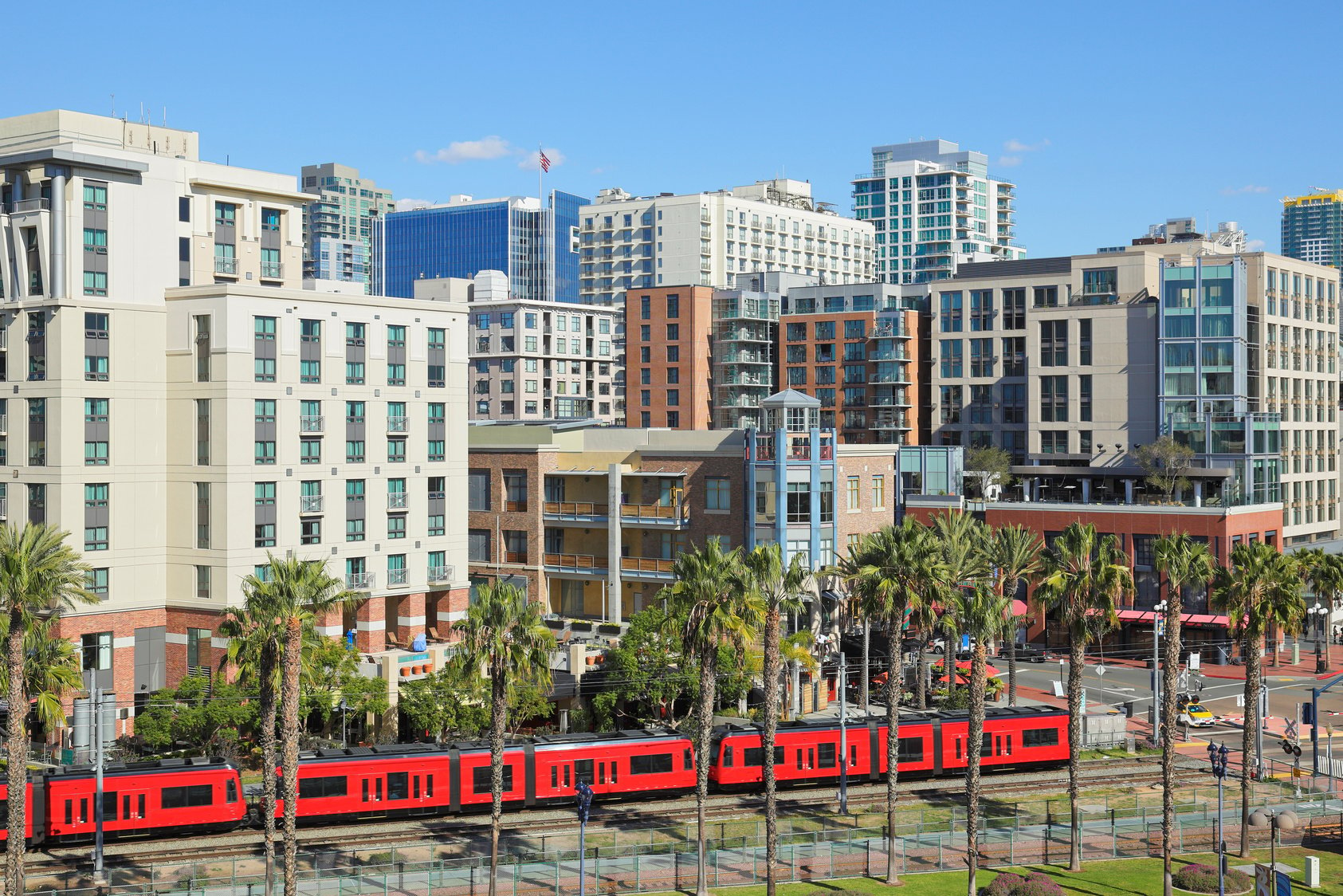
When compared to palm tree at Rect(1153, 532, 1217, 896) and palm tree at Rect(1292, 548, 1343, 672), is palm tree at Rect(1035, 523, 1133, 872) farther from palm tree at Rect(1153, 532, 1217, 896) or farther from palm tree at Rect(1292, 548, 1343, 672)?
palm tree at Rect(1292, 548, 1343, 672)

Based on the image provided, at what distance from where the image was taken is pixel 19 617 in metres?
53.1

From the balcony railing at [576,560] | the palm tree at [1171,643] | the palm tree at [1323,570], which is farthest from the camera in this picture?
the balcony railing at [576,560]

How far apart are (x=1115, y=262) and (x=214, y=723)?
Result: 306ft

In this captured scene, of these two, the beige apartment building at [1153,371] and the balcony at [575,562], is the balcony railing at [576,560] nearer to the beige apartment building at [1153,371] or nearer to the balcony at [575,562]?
the balcony at [575,562]

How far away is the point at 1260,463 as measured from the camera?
126m

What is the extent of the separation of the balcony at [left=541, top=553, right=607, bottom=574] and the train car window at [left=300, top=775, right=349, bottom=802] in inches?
1558

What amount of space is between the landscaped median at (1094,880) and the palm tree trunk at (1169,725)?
1.26 meters

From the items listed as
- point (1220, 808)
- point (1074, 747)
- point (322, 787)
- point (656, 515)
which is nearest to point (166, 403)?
point (322, 787)

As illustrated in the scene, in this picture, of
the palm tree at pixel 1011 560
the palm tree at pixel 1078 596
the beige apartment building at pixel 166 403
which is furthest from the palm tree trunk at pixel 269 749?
the palm tree at pixel 1078 596

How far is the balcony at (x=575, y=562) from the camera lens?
10406cm

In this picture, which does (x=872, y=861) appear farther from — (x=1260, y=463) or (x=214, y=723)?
(x=1260, y=463)

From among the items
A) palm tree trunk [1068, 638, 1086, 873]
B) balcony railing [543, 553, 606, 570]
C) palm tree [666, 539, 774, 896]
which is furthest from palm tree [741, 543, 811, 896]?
balcony railing [543, 553, 606, 570]

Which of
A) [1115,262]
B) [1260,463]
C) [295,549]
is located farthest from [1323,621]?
[295,549]

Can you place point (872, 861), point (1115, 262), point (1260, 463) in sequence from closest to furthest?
point (872, 861)
point (1260, 463)
point (1115, 262)
